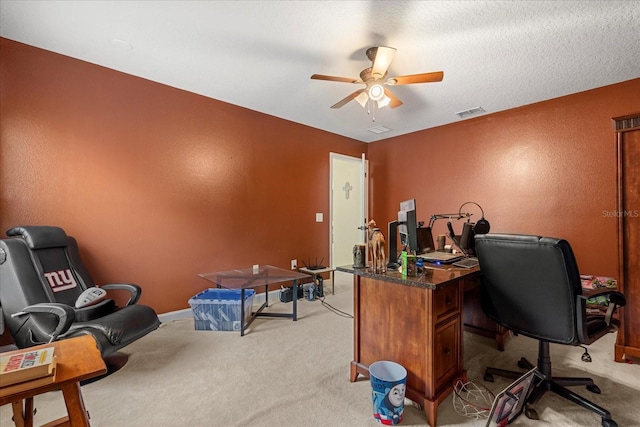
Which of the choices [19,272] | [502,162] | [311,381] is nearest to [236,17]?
[19,272]

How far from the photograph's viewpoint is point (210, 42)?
7.82ft

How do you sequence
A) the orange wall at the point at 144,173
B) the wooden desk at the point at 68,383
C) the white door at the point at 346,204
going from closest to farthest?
the wooden desk at the point at 68,383 < the orange wall at the point at 144,173 < the white door at the point at 346,204

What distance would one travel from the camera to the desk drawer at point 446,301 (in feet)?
5.39

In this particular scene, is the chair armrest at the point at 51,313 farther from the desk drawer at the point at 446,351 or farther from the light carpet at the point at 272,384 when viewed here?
the desk drawer at the point at 446,351

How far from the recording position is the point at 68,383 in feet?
3.29

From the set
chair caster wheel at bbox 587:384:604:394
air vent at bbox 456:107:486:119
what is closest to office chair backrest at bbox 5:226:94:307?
chair caster wheel at bbox 587:384:604:394

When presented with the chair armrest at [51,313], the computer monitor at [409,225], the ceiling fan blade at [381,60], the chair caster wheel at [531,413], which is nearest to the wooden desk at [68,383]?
the chair armrest at [51,313]

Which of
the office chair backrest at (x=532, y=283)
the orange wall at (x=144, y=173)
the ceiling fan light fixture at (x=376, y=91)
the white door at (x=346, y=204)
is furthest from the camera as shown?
the white door at (x=346, y=204)

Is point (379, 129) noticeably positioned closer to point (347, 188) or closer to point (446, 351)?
point (347, 188)

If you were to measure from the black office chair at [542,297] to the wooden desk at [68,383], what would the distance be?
2.06 m

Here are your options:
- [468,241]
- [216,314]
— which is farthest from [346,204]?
[216,314]

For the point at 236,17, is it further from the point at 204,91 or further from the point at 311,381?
the point at 311,381

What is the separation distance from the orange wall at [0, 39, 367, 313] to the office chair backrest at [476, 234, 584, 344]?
2.89 metres

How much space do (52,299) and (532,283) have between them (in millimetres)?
3317
